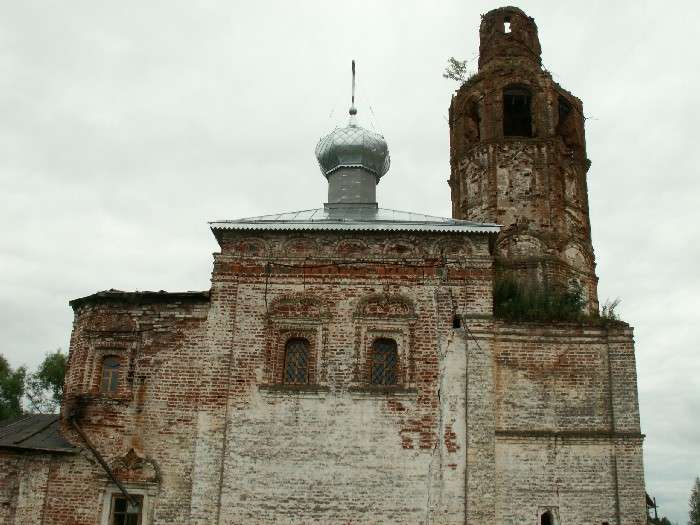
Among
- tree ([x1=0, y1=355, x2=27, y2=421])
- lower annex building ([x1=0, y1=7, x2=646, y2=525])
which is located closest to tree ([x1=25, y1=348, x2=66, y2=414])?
tree ([x1=0, y1=355, x2=27, y2=421])

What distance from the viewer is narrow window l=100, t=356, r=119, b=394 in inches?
432

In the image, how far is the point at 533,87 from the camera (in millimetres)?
14562

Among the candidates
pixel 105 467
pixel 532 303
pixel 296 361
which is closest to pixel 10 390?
pixel 105 467

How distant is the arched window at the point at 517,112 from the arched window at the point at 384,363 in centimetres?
575

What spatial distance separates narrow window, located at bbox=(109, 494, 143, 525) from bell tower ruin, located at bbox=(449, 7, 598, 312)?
23.3ft

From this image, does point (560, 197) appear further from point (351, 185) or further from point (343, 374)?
point (343, 374)

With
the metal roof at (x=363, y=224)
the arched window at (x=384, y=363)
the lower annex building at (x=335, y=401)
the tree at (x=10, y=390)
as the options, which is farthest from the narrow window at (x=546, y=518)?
the tree at (x=10, y=390)

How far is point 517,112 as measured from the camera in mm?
15000

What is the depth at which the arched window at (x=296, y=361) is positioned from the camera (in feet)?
35.7

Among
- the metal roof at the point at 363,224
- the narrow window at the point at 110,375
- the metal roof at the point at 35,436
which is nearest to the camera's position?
the metal roof at the point at 35,436

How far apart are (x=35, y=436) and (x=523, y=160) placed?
942 cm

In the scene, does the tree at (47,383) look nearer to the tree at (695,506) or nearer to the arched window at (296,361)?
the arched window at (296,361)

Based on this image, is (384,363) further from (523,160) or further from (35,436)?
(523,160)

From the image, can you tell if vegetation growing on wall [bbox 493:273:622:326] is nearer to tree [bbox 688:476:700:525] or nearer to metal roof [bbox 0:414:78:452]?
metal roof [bbox 0:414:78:452]
